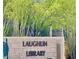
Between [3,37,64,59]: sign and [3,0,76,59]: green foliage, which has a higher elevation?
[3,0,76,59]: green foliage

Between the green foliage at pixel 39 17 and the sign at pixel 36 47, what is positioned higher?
the green foliage at pixel 39 17

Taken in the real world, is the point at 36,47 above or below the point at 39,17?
below

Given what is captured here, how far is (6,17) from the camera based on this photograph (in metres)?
1.07

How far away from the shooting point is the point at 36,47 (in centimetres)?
107

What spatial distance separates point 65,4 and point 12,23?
384 millimetres

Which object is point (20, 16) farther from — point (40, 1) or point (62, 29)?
point (62, 29)

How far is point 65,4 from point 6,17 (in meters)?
0.41

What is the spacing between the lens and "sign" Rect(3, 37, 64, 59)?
1.06 meters

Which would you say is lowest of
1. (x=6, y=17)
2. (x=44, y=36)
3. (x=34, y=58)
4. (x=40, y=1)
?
(x=34, y=58)

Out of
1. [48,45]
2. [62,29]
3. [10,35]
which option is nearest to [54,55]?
[48,45]

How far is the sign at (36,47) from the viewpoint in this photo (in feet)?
3.47

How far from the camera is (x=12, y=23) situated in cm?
107

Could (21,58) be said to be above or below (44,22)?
below

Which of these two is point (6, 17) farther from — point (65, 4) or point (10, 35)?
point (65, 4)
